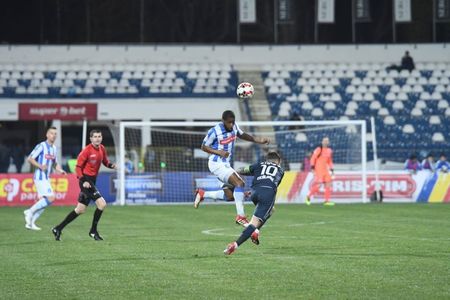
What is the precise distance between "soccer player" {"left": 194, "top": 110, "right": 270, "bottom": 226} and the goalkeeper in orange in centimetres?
1395

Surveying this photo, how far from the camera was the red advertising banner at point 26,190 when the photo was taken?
34219 mm

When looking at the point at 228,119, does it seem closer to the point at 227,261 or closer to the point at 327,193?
the point at 227,261

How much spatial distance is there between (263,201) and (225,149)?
389 centimetres

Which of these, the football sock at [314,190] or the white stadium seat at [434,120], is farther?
the white stadium seat at [434,120]

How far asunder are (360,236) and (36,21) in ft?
105

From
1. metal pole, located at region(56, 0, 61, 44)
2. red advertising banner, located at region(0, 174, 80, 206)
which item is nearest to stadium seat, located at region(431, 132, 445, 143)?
red advertising banner, located at region(0, 174, 80, 206)

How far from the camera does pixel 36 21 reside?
47688mm

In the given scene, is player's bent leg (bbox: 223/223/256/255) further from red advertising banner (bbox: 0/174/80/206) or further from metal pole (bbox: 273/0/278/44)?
metal pole (bbox: 273/0/278/44)

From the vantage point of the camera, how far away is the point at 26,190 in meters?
34.4

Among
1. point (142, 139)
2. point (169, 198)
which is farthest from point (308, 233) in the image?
point (142, 139)

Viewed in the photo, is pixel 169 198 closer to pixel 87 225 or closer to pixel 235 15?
pixel 87 225

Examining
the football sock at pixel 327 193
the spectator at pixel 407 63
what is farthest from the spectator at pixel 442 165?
the spectator at pixel 407 63

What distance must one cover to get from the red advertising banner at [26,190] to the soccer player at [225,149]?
16375 millimetres

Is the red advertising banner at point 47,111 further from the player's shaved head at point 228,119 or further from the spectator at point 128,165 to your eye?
the player's shaved head at point 228,119
